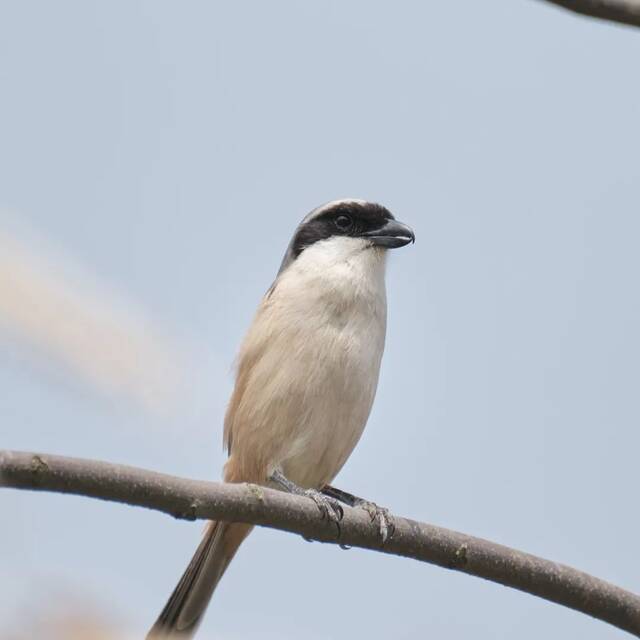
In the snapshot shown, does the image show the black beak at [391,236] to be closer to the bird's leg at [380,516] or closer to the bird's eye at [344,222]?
the bird's eye at [344,222]

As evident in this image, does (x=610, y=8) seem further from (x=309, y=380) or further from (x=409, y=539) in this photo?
(x=309, y=380)

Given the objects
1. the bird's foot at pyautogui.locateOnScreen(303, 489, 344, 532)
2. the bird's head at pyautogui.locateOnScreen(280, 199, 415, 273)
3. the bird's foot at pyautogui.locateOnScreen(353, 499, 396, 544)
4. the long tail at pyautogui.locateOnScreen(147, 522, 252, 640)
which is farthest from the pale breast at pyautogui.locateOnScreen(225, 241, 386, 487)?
the bird's foot at pyautogui.locateOnScreen(303, 489, 344, 532)

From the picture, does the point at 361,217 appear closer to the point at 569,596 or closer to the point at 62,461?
the point at 569,596

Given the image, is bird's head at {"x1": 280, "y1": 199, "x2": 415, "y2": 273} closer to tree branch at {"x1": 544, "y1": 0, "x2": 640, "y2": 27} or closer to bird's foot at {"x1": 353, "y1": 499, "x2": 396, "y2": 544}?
bird's foot at {"x1": 353, "y1": 499, "x2": 396, "y2": 544}

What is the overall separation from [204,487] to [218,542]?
2377 millimetres

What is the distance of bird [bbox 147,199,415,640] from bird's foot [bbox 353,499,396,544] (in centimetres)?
71

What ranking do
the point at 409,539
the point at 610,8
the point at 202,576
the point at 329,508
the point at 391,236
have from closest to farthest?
the point at 610,8
the point at 409,539
the point at 329,508
the point at 202,576
the point at 391,236

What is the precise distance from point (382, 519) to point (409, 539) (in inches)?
11.0

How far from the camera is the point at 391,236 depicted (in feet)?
19.5

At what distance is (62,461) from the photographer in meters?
2.71

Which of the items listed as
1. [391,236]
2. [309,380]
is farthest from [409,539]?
[391,236]

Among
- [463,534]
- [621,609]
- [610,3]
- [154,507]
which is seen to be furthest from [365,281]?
[610,3]

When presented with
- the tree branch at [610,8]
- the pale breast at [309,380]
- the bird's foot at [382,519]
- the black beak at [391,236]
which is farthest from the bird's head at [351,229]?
the tree branch at [610,8]

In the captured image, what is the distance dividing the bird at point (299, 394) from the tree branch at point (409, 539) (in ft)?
3.58
